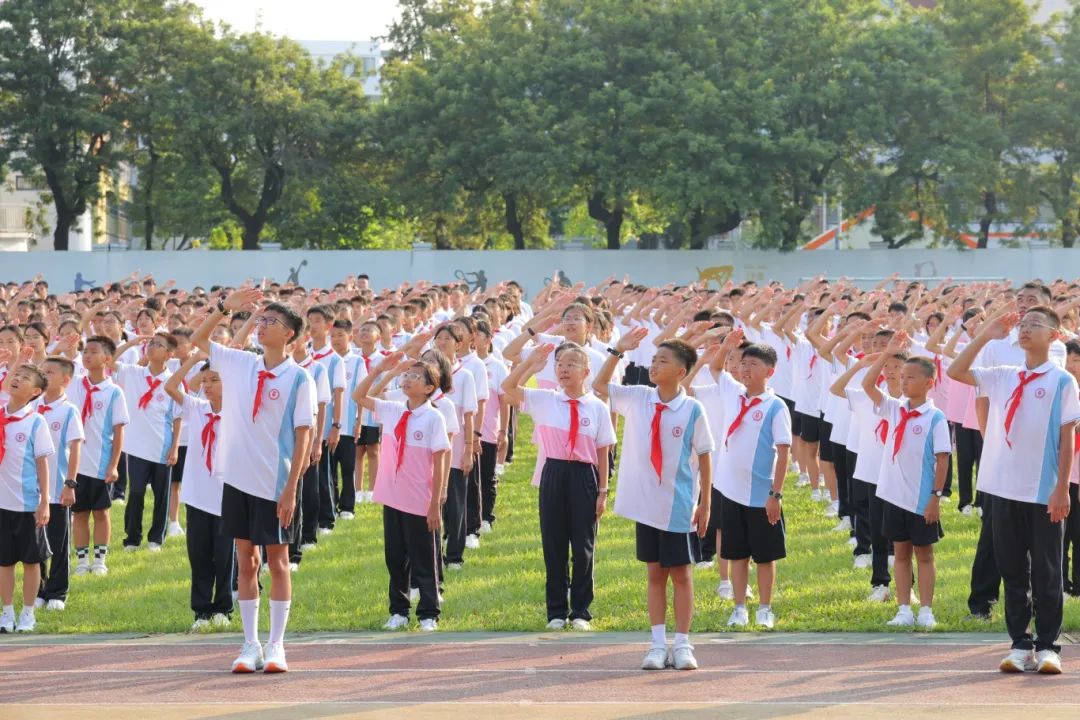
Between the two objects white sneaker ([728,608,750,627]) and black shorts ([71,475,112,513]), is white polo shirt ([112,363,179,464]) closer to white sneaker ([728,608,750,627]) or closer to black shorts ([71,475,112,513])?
black shorts ([71,475,112,513])

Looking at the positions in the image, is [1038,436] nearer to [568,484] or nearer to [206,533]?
[568,484]

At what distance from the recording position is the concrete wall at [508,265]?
1428 inches

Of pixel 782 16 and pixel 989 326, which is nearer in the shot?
pixel 989 326

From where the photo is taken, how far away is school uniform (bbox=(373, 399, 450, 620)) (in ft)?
31.9

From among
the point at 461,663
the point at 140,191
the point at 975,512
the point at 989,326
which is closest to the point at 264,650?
the point at 461,663

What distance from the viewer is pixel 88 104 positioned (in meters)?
41.4

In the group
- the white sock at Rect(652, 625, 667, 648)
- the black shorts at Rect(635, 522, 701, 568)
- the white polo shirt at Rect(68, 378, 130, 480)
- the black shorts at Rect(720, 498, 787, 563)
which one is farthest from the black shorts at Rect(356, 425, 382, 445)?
the white sock at Rect(652, 625, 667, 648)

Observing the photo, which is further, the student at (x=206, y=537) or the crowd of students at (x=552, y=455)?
the student at (x=206, y=537)

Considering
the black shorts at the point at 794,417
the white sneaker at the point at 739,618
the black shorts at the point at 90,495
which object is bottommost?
the white sneaker at the point at 739,618

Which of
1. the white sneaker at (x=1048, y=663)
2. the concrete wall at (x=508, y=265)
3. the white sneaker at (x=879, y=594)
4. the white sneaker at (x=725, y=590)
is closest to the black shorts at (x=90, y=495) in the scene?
the white sneaker at (x=725, y=590)

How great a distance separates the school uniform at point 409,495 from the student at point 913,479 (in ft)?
9.19

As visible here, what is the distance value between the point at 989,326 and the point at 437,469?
131 inches

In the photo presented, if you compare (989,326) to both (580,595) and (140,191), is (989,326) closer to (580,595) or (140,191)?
(580,595)

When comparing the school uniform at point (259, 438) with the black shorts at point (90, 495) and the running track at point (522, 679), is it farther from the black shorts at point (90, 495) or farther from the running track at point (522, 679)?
the black shorts at point (90, 495)
